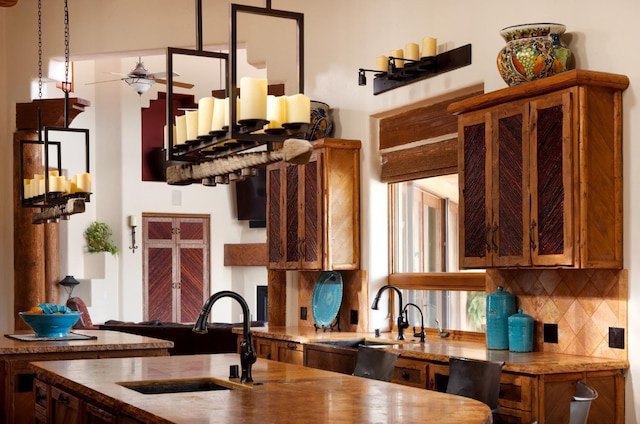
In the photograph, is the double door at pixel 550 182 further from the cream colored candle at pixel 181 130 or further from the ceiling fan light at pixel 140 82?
the ceiling fan light at pixel 140 82

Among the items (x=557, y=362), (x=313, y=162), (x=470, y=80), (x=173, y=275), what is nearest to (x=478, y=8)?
(x=470, y=80)

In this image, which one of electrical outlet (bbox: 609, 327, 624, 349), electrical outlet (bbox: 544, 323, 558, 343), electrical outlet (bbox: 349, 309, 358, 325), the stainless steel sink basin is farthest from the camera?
electrical outlet (bbox: 349, 309, 358, 325)

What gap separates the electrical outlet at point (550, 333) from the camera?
5.37m

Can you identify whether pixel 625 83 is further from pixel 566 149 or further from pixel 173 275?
pixel 173 275

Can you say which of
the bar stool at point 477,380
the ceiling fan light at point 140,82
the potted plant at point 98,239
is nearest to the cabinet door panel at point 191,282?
the potted plant at point 98,239

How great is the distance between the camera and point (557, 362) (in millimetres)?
4789

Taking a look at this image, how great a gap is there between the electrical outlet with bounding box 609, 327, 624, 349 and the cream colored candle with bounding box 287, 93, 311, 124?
221 cm

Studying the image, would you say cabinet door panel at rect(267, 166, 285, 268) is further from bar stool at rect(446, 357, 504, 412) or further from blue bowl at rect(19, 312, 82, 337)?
bar stool at rect(446, 357, 504, 412)

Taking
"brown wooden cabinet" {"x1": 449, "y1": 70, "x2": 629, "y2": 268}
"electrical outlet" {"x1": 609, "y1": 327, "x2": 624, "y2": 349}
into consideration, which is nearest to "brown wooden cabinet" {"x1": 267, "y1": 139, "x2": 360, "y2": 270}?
"brown wooden cabinet" {"x1": 449, "y1": 70, "x2": 629, "y2": 268}

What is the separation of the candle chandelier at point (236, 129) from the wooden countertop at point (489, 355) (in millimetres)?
1714

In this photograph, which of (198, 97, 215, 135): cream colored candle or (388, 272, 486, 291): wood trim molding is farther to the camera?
(388, 272, 486, 291): wood trim molding

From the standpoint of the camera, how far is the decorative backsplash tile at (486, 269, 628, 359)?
4.96 m

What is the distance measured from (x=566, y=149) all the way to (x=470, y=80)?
4.58ft

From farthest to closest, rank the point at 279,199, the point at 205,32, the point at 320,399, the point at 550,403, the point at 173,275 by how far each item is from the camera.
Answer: the point at 173,275
the point at 205,32
the point at 279,199
the point at 550,403
the point at 320,399
